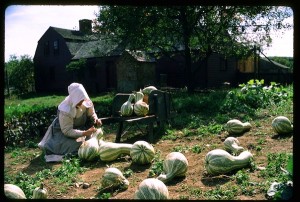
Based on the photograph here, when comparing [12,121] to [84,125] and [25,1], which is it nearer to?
[84,125]

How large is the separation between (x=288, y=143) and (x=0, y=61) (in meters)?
4.96

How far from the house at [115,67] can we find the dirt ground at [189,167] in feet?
25.1

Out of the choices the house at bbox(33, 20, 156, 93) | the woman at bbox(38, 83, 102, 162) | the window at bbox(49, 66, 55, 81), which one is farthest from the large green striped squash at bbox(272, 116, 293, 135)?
the window at bbox(49, 66, 55, 81)

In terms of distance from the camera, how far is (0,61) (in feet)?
5.53

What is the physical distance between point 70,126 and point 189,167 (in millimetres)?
2593

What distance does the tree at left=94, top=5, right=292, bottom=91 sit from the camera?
1304 cm

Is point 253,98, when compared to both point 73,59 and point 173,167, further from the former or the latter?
point 73,59

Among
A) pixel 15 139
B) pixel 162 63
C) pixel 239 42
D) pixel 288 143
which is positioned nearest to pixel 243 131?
pixel 288 143

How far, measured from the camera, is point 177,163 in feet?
13.7

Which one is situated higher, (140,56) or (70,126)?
(140,56)

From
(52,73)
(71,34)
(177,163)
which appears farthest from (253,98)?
(71,34)

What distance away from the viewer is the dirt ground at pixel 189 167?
3.97 m

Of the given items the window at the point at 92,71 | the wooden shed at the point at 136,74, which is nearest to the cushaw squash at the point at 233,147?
the wooden shed at the point at 136,74

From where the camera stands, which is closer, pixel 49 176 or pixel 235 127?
pixel 49 176
